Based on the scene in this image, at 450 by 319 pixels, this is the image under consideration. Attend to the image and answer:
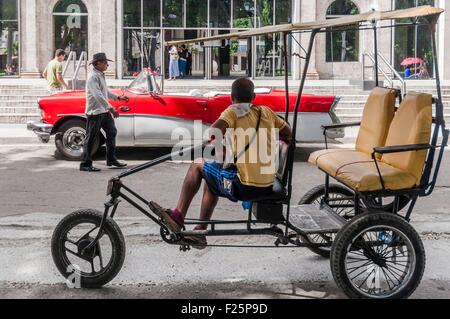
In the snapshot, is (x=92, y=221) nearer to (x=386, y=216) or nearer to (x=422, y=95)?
(x=386, y=216)

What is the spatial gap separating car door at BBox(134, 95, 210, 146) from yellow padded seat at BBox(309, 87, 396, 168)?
5.87 meters

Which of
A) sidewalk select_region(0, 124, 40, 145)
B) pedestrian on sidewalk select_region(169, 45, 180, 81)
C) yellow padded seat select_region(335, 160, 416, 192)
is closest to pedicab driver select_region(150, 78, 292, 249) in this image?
yellow padded seat select_region(335, 160, 416, 192)

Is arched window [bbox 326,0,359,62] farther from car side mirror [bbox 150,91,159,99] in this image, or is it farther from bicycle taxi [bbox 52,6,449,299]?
bicycle taxi [bbox 52,6,449,299]

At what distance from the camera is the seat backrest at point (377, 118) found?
6039mm

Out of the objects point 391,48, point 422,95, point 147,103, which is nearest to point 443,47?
point 391,48

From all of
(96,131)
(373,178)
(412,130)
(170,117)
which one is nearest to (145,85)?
(170,117)

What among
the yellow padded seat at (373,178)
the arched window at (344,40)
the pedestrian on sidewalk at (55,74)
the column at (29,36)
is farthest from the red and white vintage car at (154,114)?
the arched window at (344,40)

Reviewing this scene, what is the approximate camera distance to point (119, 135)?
12.1 m

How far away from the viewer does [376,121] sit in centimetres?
611

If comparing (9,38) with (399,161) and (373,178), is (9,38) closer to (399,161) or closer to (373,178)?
(399,161)

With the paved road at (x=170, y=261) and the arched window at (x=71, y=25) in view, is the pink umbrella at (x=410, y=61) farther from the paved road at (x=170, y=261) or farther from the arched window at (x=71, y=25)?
the paved road at (x=170, y=261)

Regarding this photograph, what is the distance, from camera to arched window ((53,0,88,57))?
26.8 meters

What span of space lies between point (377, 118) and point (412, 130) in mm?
802

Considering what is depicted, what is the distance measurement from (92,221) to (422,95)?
265 cm
